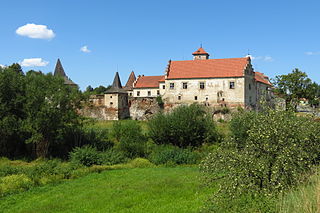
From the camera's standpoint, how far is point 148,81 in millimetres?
61031

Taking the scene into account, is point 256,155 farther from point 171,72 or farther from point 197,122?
point 171,72

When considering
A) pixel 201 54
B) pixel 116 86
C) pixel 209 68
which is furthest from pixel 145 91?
pixel 209 68

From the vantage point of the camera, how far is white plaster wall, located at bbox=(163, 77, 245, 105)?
44.9 meters

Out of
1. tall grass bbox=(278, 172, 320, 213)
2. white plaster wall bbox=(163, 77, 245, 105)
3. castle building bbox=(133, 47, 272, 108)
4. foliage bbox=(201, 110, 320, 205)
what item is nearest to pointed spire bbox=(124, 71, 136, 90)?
castle building bbox=(133, 47, 272, 108)

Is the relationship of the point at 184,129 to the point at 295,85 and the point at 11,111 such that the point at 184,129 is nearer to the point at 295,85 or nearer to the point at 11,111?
the point at 11,111

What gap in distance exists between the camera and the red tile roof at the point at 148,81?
59669mm

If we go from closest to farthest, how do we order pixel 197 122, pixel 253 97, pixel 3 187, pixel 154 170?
pixel 3 187 < pixel 154 170 < pixel 197 122 < pixel 253 97

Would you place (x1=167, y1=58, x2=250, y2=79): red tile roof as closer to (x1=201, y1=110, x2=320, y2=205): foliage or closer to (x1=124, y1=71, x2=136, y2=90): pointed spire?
(x1=124, y1=71, x2=136, y2=90): pointed spire

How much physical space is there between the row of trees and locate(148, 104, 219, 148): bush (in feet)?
25.5

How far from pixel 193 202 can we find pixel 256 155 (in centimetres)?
498

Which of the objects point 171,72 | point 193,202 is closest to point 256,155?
point 193,202

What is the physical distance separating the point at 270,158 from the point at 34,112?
21.9 metres

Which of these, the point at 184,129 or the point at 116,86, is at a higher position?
the point at 116,86

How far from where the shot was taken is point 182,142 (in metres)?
31.1
